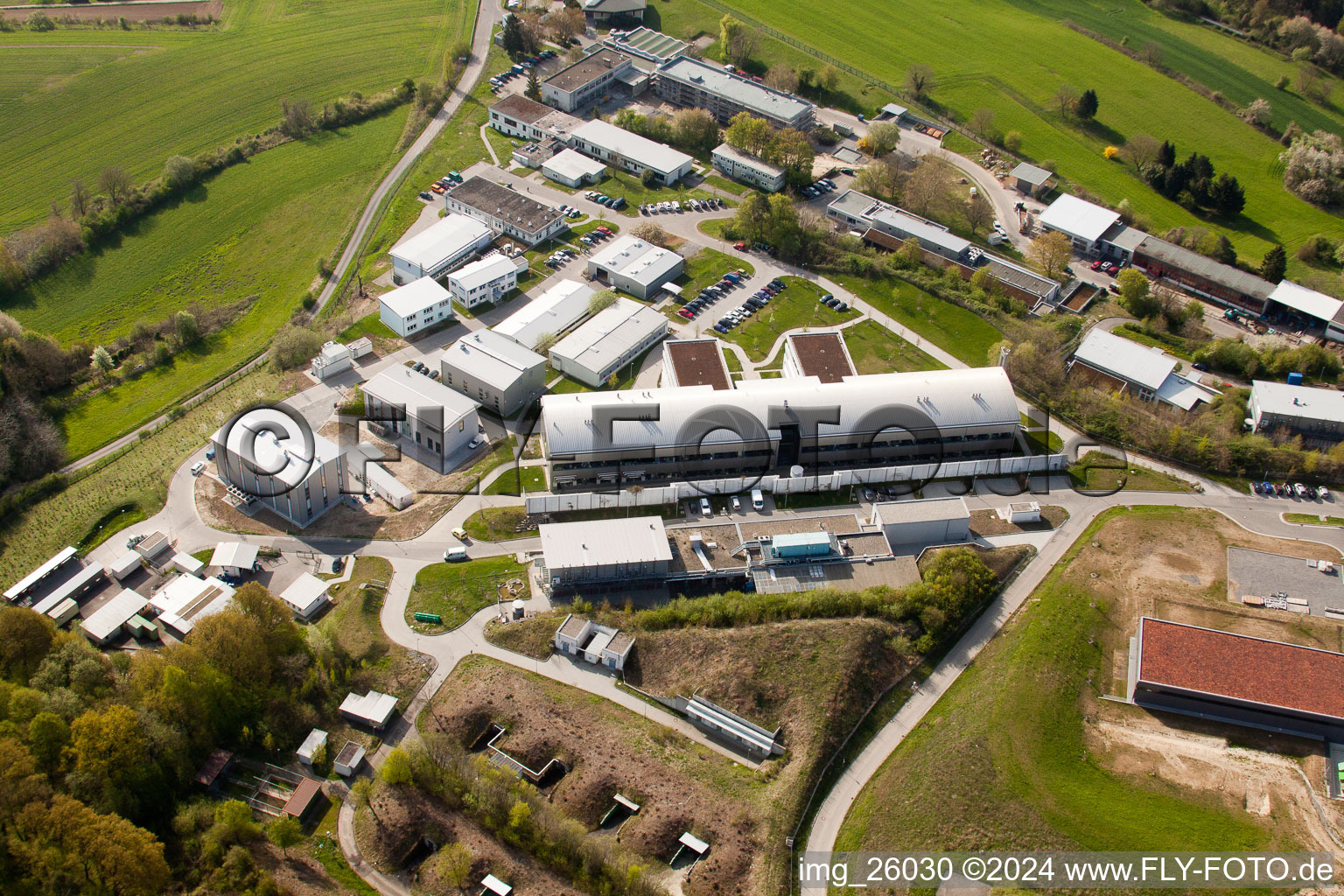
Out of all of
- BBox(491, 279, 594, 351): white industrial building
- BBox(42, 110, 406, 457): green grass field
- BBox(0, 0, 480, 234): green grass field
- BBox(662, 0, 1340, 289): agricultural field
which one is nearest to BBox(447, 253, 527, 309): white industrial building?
BBox(491, 279, 594, 351): white industrial building

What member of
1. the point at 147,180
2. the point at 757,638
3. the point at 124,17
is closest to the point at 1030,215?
the point at 757,638

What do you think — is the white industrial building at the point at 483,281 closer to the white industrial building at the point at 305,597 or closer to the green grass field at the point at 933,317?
the green grass field at the point at 933,317

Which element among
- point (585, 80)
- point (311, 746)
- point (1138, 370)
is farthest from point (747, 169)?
point (311, 746)

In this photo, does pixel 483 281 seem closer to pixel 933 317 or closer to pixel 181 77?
pixel 933 317

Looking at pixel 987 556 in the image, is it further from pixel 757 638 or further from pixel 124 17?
pixel 124 17

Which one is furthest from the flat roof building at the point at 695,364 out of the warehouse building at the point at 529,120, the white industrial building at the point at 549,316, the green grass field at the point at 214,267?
the warehouse building at the point at 529,120
